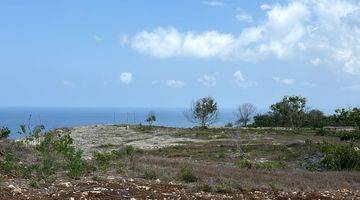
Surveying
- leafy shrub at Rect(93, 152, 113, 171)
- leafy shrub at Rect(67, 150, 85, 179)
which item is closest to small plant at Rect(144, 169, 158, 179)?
leafy shrub at Rect(93, 152, 113, 171)

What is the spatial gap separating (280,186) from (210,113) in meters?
56.7

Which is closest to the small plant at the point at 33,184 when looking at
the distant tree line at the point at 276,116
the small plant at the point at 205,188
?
the small plant at the point at 205,188

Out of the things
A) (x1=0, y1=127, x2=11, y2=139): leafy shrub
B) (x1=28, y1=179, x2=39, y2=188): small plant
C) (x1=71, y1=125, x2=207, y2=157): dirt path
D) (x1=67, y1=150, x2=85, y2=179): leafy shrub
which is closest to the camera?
(x1=28, y1=179, x2=39, y2=188): small plant

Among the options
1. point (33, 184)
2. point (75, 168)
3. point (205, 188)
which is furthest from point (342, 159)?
point (33, 184)

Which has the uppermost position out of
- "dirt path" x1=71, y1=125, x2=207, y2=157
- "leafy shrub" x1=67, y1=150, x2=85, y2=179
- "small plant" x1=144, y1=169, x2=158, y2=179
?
"dirt path" x1=71, y1=125, x2=207, y2=157

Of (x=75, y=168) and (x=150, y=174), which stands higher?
(x=75, y=168)

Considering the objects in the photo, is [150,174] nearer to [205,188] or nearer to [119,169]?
[119,169]

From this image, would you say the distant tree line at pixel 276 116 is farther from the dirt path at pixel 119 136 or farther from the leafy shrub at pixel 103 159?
the leafy shrub at pixel 103 159

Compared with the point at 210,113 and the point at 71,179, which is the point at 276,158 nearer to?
the point at 71,179

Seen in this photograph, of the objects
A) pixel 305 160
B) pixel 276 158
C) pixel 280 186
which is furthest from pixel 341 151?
pixel 280 186

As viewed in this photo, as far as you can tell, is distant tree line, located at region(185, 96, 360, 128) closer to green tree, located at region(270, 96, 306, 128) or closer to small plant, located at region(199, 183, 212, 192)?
green tree, located at region(270, 96, 306, 128)

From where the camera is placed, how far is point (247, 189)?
14.8 metres

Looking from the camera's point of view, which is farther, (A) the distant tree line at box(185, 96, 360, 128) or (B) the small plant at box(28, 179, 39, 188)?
(A) the distant tree line at box(185, 96, 360, 128)

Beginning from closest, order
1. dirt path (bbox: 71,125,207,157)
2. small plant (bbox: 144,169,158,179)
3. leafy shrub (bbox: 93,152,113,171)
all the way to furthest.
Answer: small plant (bbox: 144,169,158,179)
leafy shrub (bbox: 93,152,113,171)
dirt path (bbox: 71,125,207,157)
